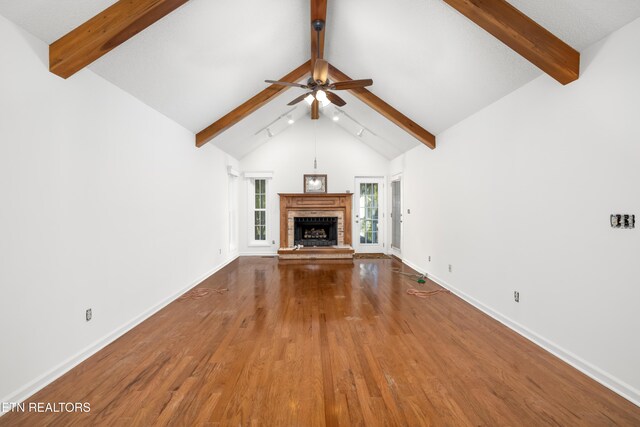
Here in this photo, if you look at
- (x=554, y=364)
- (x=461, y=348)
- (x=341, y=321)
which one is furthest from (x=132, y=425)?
(x=554, y=364)

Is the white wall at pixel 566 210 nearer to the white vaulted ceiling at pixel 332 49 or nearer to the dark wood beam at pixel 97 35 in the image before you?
the white vaulted ceiling at pixel 332 49

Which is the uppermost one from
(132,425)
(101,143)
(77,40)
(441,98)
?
(441,98)

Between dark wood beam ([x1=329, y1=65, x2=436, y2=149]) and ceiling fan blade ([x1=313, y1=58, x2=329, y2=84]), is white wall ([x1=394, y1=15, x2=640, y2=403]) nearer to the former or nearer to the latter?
dark wood beam ([x1=329, y1=65, x2=436, y2=149])

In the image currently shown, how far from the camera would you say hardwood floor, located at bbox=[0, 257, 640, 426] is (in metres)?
1.68

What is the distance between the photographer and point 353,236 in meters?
7.38

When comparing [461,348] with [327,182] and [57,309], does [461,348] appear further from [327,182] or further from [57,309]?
[327,182]

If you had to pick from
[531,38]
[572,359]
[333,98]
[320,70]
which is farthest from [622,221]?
[333,98]

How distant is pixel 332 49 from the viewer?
416 centimetres

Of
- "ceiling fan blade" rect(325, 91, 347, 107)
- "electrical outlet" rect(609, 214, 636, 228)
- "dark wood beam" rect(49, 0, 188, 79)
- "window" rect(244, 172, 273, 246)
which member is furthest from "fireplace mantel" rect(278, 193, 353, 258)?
"electrical outlet" rect(609, 214, 636, 228)

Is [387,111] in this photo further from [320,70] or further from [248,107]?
[248,107]

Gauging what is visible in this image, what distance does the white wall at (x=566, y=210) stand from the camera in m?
1.88

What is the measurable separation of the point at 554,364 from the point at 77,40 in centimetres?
447

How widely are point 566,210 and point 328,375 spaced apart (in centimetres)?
238

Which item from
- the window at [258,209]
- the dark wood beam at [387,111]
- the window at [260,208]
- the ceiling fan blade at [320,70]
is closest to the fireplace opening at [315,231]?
the window at [258,209]
